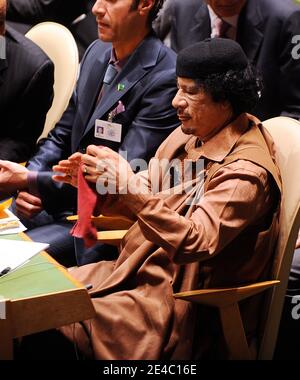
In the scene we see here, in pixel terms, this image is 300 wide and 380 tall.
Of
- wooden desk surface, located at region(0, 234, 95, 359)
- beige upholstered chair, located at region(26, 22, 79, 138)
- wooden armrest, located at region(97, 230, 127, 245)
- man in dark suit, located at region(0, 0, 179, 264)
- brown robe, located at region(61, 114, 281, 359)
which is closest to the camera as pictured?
wooden desk surface, located at region(0, 234, 95, 359)

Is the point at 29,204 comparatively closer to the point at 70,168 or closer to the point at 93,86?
the point at 93,86

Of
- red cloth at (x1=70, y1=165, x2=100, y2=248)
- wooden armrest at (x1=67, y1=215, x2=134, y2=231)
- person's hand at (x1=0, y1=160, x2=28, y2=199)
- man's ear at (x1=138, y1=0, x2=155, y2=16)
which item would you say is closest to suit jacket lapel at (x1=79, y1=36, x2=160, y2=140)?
man's ear at (x1=138, y1=0, x2=155, y2=16)

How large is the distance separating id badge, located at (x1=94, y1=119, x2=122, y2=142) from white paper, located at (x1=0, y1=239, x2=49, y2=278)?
0.70 metres

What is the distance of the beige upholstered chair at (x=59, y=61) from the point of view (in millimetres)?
3148

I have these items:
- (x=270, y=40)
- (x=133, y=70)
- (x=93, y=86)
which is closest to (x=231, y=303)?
(x=133, y=70)

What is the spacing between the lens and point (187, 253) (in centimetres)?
194

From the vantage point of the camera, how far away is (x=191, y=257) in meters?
1.96

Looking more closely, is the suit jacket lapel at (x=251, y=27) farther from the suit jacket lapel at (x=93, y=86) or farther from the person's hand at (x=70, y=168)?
the person's hand at (x=70, y=168)

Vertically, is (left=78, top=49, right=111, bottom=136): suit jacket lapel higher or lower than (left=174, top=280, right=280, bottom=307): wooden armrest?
higher

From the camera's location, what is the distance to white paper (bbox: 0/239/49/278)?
1.96 meters

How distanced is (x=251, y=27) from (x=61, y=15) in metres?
1.40

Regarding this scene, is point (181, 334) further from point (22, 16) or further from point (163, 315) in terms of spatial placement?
point (22, 16)

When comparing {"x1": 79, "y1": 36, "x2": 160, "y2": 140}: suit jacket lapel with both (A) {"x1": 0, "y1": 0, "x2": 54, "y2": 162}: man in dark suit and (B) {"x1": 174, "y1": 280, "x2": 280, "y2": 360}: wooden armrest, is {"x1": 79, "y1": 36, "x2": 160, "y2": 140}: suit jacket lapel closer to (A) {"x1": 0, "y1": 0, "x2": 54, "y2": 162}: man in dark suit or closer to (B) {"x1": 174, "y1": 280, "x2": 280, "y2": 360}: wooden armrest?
(A) {"x1": 0, "y1": 0, "x2": 54, "y2": 162}: man in dark suit
